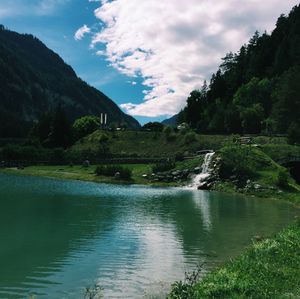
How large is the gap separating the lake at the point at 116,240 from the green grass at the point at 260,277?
8.40 feet

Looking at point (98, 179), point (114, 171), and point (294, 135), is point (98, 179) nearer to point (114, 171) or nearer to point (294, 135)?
point (114, 171)

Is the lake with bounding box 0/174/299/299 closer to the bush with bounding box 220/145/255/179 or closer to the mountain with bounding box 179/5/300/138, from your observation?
the bush with bounding box 220/145/255/179

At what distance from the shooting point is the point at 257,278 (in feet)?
61.7

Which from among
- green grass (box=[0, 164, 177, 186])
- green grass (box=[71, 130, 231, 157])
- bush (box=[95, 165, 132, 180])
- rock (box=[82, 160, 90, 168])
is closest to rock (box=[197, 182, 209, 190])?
green grass (box=[0, 164, 177, 186])

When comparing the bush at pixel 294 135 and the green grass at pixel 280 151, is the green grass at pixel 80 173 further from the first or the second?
the bush at pixel 294 135

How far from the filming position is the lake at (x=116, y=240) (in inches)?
820

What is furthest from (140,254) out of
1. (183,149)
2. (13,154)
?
(13,154)

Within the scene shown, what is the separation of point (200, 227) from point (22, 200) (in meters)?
26.3

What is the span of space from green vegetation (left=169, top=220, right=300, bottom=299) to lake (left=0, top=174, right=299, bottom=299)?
2.45m

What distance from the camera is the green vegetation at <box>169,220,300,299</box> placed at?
1680cm

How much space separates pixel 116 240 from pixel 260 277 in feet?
47.8

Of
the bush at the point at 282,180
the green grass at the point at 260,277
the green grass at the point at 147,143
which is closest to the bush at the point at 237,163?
the bush at the point at 282,180

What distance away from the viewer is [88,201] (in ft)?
188

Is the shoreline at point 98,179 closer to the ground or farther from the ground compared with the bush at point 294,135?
closer to the ground
